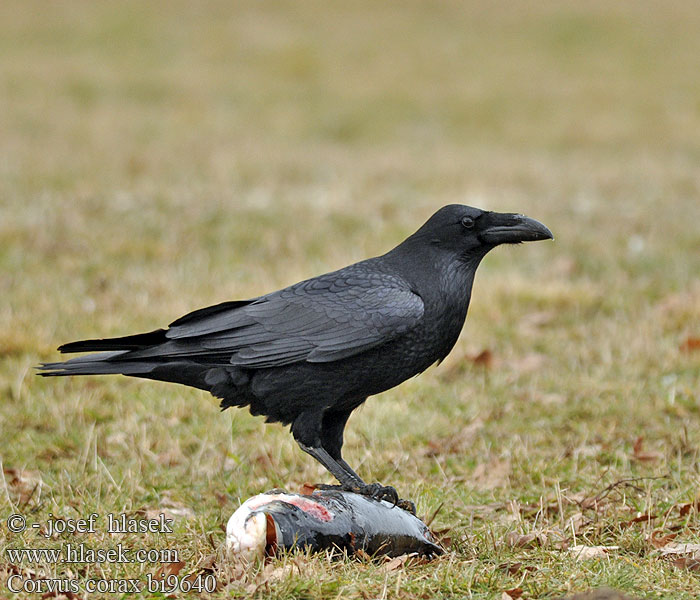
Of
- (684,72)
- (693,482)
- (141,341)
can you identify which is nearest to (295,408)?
(141,341)

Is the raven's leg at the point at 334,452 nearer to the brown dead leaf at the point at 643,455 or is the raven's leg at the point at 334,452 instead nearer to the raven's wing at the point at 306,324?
the raven's wing at the point at 306,324

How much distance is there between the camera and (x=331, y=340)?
3.81 metres

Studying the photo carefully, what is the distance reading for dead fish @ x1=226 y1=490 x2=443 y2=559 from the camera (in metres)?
3.27

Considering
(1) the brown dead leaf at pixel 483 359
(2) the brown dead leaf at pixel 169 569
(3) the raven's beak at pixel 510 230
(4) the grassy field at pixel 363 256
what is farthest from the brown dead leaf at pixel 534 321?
(2) the brown dead leaf at pixel 169 569

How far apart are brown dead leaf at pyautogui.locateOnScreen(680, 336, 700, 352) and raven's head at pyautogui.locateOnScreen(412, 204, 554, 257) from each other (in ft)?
9.91

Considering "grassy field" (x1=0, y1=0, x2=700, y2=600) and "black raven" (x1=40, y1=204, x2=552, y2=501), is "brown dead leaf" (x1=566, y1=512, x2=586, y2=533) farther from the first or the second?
"black raven" (x1=40, y1=204, x2=552, y2=501)

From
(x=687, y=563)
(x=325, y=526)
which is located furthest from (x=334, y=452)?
(x=687, y=563)

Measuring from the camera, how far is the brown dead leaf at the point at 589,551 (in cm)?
341

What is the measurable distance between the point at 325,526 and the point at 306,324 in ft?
2.85

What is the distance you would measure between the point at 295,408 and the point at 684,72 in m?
22.5

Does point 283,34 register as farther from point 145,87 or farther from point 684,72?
point 684,72

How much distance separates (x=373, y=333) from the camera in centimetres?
376

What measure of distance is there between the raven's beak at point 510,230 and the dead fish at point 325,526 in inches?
45.4

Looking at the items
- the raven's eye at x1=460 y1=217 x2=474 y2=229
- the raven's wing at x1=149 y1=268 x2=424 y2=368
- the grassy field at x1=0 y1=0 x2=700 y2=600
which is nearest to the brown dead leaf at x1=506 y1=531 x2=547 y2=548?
the grassy field at x1=0 y1=0 x2=700 y2=600
